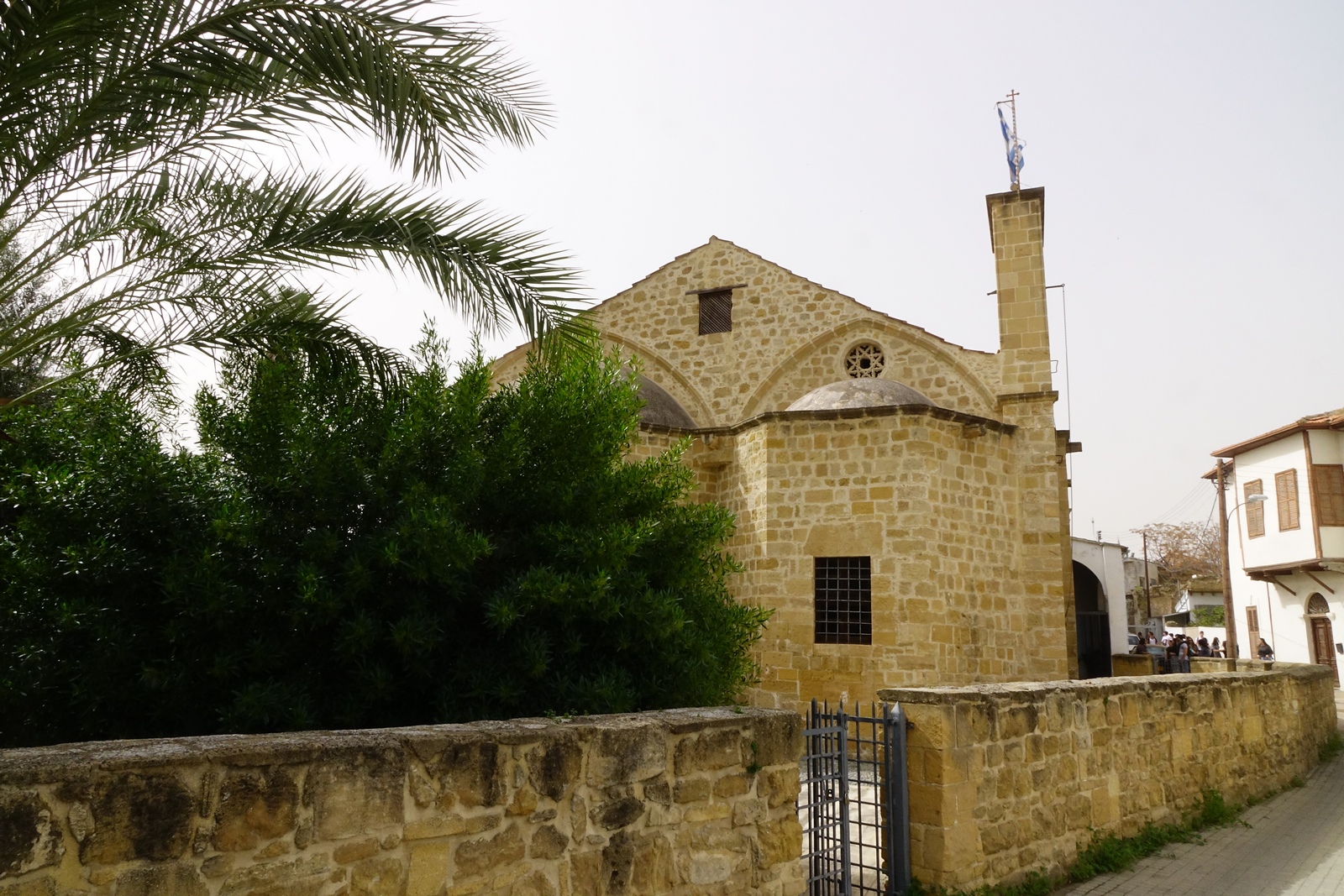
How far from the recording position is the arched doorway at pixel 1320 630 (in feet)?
76.4

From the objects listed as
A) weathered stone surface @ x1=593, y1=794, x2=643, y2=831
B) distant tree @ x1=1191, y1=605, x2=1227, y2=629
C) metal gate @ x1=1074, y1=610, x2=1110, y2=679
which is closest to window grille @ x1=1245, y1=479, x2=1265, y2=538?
metal gate @ x1=1074, y1=610, x2=1110, y2=679

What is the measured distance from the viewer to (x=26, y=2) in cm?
342

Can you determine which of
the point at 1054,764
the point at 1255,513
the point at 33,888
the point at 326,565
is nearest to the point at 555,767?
the point at 33,888

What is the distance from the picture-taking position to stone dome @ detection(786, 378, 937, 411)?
36.6ft

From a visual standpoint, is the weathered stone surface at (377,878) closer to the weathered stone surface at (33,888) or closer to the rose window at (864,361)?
the weathered stone surface at (33,888)

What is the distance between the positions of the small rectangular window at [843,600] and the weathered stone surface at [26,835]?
893cm

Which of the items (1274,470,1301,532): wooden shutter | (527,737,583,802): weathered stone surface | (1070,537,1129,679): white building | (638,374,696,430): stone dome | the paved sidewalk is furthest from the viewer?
(1274,470,1301,532): wooden shutter

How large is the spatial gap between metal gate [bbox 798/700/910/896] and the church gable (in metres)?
9.44

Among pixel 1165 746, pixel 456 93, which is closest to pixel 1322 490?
pixel 1165 746

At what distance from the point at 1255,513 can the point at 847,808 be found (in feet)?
85.8

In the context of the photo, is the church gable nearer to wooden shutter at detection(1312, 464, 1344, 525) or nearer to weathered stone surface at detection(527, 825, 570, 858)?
A: weathered stone surface at detection(527, 825, 570, 858)

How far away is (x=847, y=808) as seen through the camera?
186 inches

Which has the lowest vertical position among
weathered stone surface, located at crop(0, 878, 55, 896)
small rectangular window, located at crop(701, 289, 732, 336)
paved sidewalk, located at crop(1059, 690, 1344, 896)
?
paved sidewalk, located at crop(1059, 690, 1344, 896)

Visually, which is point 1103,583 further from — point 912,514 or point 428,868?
point 428,868
